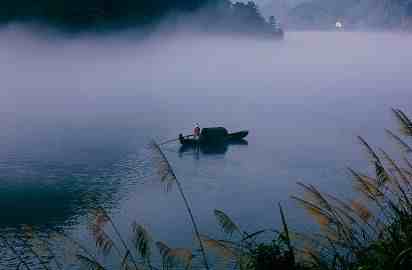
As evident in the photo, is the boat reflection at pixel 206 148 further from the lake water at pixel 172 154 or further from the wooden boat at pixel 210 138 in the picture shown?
the lake water at pixel 172 154

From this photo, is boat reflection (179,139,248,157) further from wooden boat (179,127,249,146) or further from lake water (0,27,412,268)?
lake water (0,27,412,268)

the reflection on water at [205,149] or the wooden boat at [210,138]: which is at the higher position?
the wooden boat at [210,138]

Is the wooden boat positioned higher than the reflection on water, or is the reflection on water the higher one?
the wooden boat

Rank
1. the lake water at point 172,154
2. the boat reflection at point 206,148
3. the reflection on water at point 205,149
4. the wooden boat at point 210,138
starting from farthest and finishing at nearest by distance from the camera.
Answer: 1. the wooden boat at point 210,138
2. the boat reflection at point 206,148
3. the reflection on water at point 205,149
4. the lake water at point 172,154

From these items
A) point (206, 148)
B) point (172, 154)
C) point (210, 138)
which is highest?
point (210, 138)

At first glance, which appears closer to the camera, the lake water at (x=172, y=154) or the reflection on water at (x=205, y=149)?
the lake water at (x=172, y=154)

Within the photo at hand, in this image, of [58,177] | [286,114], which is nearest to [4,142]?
[58,177]

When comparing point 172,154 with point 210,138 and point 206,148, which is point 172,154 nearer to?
point 206,148

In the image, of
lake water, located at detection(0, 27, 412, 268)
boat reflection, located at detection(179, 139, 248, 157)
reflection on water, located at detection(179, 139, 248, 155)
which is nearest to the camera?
lake water, located at detection(0, 27, 412, 268)

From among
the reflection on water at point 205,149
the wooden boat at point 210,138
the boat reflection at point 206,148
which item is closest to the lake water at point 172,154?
the reflection on water at point 205,149

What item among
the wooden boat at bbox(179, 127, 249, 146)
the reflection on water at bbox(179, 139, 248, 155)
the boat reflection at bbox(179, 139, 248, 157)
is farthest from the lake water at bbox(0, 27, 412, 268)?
the wooden boat at bbox(179, 127, 249, 146)

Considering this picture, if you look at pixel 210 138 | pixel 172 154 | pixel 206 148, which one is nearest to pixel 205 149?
pixel 206 148

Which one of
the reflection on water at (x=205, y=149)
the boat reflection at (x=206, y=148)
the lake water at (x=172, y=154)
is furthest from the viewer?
the boat reflection at (x=206, y=148)

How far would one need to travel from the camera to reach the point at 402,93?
153750mm
